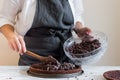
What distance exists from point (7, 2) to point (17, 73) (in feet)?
0.97

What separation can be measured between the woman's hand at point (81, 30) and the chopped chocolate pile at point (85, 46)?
39 mm

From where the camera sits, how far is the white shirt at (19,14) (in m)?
0.91

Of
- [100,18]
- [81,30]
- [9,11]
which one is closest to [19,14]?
[9,11]

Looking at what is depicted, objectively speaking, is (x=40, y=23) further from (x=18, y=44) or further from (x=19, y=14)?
(x=18, y=44)

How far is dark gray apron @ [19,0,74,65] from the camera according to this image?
922mm

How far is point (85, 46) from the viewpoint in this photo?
0.83 metres

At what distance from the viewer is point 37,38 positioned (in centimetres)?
94

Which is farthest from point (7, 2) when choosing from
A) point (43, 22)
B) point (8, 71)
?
point (8, 71)

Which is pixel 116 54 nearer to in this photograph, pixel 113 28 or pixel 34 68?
pixel 113 28

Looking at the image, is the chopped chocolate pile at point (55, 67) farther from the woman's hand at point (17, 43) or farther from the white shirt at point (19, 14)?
the white shirt at point (19, 14)

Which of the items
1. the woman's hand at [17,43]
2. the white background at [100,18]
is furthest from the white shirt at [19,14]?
the white background at [100,18]

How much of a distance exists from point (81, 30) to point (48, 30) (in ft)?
0.41

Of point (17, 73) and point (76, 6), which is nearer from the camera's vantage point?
point (17, 73)

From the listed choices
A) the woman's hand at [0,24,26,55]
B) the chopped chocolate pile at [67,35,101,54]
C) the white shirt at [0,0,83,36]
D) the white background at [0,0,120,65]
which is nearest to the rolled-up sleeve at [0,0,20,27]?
the white shirt at [0,0,83,36]
